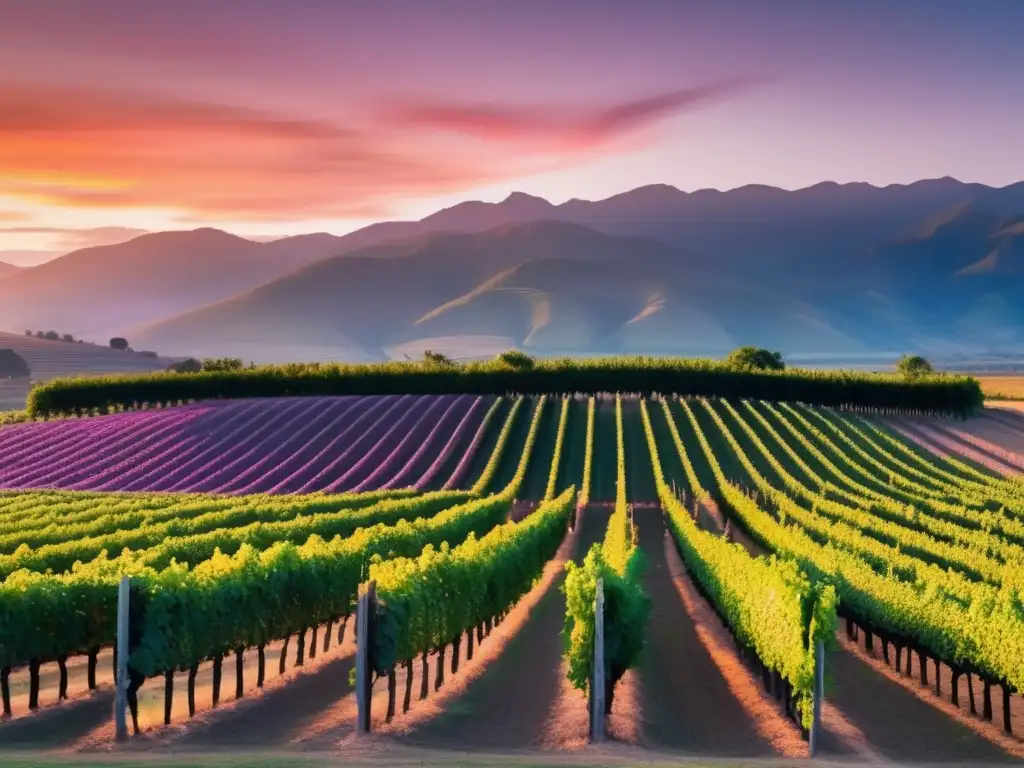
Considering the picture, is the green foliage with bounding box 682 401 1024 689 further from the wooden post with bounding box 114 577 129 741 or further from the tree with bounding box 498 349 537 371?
the tree with bounding box 498 349 537 371

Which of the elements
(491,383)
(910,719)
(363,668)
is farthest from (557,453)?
(363,668)

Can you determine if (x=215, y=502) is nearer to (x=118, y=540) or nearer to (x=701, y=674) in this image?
(x=118, y=540)

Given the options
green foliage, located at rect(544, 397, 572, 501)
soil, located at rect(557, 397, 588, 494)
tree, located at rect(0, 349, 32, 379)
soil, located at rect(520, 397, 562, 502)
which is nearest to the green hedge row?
green foliage, located at rect(544, 397, 572, 501)

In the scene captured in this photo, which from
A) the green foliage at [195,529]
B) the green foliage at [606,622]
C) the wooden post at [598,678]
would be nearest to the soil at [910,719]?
the green foliage at [606,622]

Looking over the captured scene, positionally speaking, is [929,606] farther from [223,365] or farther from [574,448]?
[223,365]

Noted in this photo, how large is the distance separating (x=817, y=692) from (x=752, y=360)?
8765 cm

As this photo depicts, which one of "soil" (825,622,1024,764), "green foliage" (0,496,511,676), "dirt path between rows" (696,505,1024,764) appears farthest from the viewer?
"green foliage" (0,496,511,676)

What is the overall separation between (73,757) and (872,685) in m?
16.5

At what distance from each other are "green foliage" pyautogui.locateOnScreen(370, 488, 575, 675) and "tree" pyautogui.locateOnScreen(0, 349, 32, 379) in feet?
560

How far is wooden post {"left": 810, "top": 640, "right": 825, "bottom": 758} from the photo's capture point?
18422 mm

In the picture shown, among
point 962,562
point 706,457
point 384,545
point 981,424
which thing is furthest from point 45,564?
point 981,424

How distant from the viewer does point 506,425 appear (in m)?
77.6

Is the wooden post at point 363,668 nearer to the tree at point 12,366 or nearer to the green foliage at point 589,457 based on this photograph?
the green foliage at point 589,457

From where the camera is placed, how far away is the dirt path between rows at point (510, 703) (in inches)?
742
